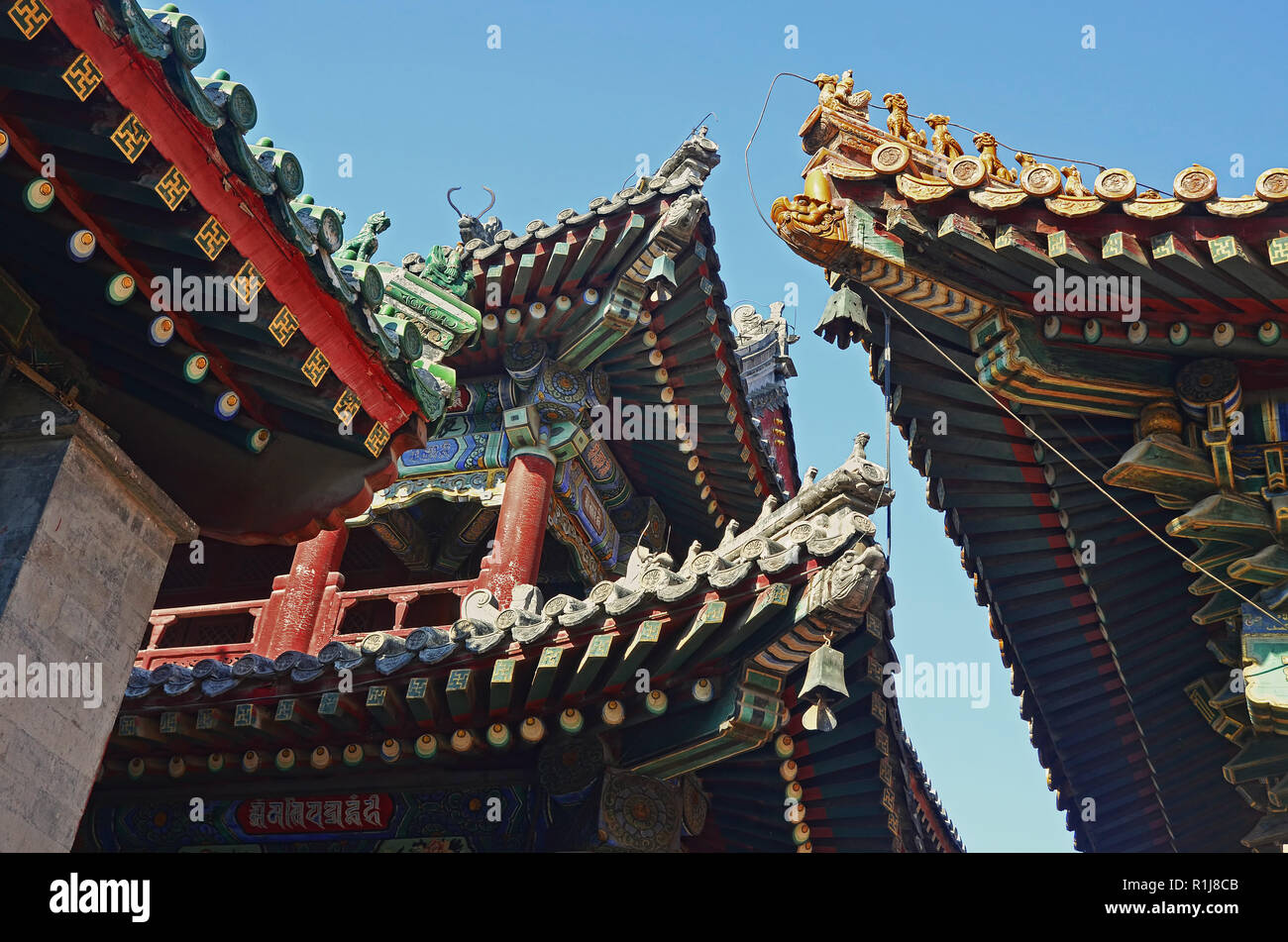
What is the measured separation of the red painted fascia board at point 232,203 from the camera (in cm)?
558

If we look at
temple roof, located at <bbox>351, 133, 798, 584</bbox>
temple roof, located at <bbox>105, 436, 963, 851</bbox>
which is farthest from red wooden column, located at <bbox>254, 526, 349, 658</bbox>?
temple roof, located at <bbox>105, 436, 963, 851</bbox>

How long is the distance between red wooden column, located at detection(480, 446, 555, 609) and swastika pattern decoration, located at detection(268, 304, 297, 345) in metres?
5.02

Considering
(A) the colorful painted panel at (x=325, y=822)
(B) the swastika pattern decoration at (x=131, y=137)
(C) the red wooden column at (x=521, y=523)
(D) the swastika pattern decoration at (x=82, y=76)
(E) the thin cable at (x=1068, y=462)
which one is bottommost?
(A) the colorful painted panel at (x=325, y=822)

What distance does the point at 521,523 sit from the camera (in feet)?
39.5

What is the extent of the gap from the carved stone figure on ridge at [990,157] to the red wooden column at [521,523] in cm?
526

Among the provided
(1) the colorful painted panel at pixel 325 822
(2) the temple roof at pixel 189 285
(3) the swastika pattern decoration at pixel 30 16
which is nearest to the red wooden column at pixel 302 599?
(1) the colorful painted panel at pixel 325 822

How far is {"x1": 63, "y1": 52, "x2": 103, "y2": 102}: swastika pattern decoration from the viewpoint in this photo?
18.2ft

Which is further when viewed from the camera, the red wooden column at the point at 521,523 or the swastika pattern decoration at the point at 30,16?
the red wooden column at the point at 521,523

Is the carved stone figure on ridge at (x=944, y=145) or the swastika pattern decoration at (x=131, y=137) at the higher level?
the carved stone figure on ridge at (x=944, y=145)

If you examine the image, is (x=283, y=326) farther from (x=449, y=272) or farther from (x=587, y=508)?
(x=587, y=508)

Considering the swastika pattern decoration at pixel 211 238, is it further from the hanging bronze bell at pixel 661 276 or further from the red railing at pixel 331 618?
the hanging bronze bell at pixel 661 276

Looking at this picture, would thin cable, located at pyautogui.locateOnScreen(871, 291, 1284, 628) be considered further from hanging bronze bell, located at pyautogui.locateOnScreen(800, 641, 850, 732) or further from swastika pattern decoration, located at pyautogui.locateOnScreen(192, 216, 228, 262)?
swastika pattern decoration, located at pyautogui.locateOnScreen(192, 216, 228, 262)

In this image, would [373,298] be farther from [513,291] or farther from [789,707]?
[513,291]

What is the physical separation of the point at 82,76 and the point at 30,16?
0.32 m
